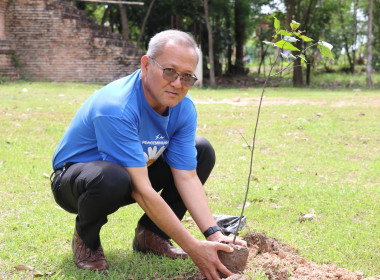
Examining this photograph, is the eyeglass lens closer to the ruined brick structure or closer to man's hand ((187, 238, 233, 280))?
man's hand ((187, 238, 233, 280))

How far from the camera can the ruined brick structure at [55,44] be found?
47.3 feet

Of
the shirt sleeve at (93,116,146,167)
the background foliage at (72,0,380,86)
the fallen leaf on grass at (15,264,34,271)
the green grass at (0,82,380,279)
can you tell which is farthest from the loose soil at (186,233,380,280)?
the background foliage at (72,0,380,86)

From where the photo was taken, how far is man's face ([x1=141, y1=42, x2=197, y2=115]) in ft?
7.64

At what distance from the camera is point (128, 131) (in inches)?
93.3

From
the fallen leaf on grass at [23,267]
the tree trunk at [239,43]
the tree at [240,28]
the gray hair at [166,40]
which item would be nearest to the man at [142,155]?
the gray hair at [166,40]

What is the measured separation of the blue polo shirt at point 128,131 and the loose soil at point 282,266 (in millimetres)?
689

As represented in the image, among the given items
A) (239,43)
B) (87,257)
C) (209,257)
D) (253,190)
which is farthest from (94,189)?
(239,43)

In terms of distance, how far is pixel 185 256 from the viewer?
2936 mm

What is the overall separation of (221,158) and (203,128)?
6.17 feet

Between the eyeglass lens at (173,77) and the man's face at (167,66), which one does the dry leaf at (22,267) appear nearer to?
the man's face at (167,66)

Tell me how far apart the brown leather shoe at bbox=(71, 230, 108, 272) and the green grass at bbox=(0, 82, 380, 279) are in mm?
56

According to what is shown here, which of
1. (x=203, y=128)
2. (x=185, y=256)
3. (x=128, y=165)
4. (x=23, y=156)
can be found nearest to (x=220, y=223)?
(x=185, y=256)

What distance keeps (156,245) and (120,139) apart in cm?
93

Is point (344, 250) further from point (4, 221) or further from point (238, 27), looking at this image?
point (238, 27)
